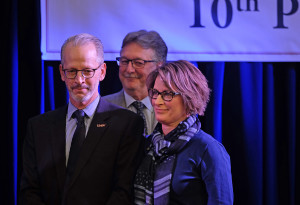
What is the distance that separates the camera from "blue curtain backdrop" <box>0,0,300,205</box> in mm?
2559

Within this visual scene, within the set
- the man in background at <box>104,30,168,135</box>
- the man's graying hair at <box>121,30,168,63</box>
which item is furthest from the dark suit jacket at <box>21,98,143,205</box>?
the man's graying hair at <box>121,30,168,63</box>

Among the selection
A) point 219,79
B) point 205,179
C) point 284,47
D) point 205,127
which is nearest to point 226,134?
point 205,127

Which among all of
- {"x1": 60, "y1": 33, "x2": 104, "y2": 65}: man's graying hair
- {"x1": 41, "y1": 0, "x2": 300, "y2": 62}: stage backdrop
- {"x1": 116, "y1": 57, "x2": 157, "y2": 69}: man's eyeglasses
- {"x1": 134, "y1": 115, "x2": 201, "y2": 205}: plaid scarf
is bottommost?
{"x1": 134, "y1": 115, "x2": 201, "y2": 205}: plaid scarf

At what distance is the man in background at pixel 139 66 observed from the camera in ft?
7.26

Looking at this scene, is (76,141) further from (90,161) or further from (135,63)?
(135,63)

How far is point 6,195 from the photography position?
8.41 ft

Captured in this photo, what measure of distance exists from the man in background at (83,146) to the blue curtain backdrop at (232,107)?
0.64 metres

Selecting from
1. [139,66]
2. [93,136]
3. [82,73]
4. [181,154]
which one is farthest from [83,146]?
[139,66]

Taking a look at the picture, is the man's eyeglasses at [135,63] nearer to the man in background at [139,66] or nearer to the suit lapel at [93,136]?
the man in background at [139,66]

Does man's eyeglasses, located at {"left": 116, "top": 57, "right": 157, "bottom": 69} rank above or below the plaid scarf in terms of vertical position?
above

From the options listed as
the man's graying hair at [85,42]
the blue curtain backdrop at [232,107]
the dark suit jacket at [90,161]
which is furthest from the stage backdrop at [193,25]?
the dark suit jacket at [90,161]

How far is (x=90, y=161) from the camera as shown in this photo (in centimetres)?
185

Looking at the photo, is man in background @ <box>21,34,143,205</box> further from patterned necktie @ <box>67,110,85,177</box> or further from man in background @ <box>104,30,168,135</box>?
man in background @ <box>104,30,168,135</box>

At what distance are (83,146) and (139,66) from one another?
55 centimetres
